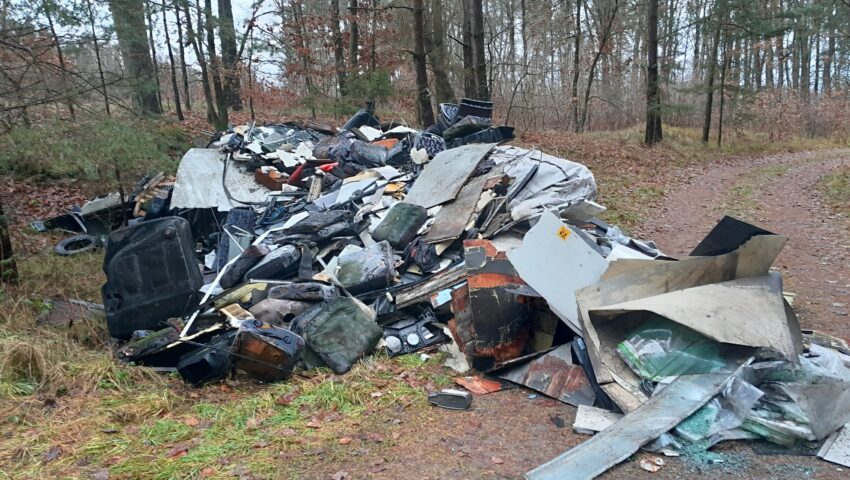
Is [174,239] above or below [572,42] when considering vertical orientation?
below

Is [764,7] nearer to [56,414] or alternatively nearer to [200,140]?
[200,140]

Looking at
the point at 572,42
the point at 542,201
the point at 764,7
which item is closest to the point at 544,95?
the point at 572,42

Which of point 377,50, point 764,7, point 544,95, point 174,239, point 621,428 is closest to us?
point 621,428

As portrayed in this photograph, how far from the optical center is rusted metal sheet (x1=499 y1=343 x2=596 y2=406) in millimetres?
3742

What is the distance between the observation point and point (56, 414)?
3.54m

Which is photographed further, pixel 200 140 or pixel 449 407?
pixel 200 140

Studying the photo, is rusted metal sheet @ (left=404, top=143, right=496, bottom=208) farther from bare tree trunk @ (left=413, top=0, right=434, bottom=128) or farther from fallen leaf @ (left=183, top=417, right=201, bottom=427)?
bare tree trunk @ (left=413, top=0, right=434, bottom=128)

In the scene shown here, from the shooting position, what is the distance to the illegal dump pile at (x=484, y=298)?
319 centimetres

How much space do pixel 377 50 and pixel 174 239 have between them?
1357 centimetres

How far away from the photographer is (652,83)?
16016 millimetres

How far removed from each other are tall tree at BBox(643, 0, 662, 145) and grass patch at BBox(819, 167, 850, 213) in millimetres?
5043

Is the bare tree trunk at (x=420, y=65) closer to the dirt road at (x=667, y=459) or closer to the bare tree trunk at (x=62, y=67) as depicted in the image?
the dirt road at (x=667, y=459)

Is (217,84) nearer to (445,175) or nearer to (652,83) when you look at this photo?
(445,175)

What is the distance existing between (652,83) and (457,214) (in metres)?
12.2
